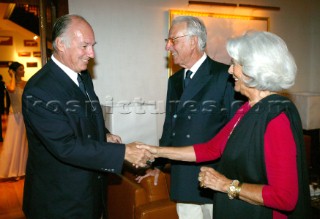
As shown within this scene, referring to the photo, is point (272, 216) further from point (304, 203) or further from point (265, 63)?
point (265, 63)

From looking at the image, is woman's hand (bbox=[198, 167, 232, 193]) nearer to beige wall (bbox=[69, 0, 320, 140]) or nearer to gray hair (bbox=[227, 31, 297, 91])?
gray hair (bbox=[227, 31, 297, 91])

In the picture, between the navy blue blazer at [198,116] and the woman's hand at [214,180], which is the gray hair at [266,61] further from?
the navy blue blazer at [198,116]

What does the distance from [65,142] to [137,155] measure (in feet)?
1.53

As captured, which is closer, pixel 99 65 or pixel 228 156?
pixel 228 156

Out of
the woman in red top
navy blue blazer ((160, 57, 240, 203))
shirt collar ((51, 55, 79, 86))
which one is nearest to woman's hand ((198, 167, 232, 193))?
the woman in red top

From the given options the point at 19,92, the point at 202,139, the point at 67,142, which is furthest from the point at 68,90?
the point at 19,92

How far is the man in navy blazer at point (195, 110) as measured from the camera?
211 centimetres

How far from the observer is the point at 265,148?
4.51 feet

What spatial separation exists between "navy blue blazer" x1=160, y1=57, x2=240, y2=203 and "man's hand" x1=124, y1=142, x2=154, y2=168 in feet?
0.78

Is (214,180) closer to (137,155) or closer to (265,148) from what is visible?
(265,148)

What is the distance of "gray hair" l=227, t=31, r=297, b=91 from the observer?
1.37 metres

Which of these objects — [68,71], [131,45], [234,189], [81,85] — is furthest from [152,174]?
[131,45]

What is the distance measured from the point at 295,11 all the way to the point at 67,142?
154 inches

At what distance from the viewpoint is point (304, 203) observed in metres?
1.44
